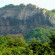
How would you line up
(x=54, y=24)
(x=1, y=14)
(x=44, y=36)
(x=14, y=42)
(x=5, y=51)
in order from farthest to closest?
1. (x=1, y=14)
2. (x=54, y=24)
3. (x=44, y=36)
4. (x=14, y=42)
5. (x=5, y=51)

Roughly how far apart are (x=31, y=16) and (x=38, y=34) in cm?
1908

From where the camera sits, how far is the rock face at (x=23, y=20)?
4365 inches

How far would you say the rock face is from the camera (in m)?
111

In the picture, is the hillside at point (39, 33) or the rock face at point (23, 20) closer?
the hillside at point (39, 33)

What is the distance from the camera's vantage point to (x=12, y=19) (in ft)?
375

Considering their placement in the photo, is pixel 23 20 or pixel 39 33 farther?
pixel 23 20

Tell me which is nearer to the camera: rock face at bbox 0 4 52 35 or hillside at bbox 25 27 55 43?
hillside at bbox 25 27 55 43

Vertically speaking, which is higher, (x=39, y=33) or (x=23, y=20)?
(x=23, y=20)

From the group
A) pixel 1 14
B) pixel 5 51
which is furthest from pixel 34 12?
pixel 5 51

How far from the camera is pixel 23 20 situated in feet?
370

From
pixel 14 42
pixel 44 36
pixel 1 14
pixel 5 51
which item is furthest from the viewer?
pixel 1 14

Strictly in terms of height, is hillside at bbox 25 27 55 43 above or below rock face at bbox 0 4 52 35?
below

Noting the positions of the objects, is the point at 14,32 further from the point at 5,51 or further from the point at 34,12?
the point at 5,51

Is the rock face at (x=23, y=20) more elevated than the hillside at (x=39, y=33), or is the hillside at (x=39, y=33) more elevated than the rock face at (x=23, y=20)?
the rock face at (x=23, y=20)
